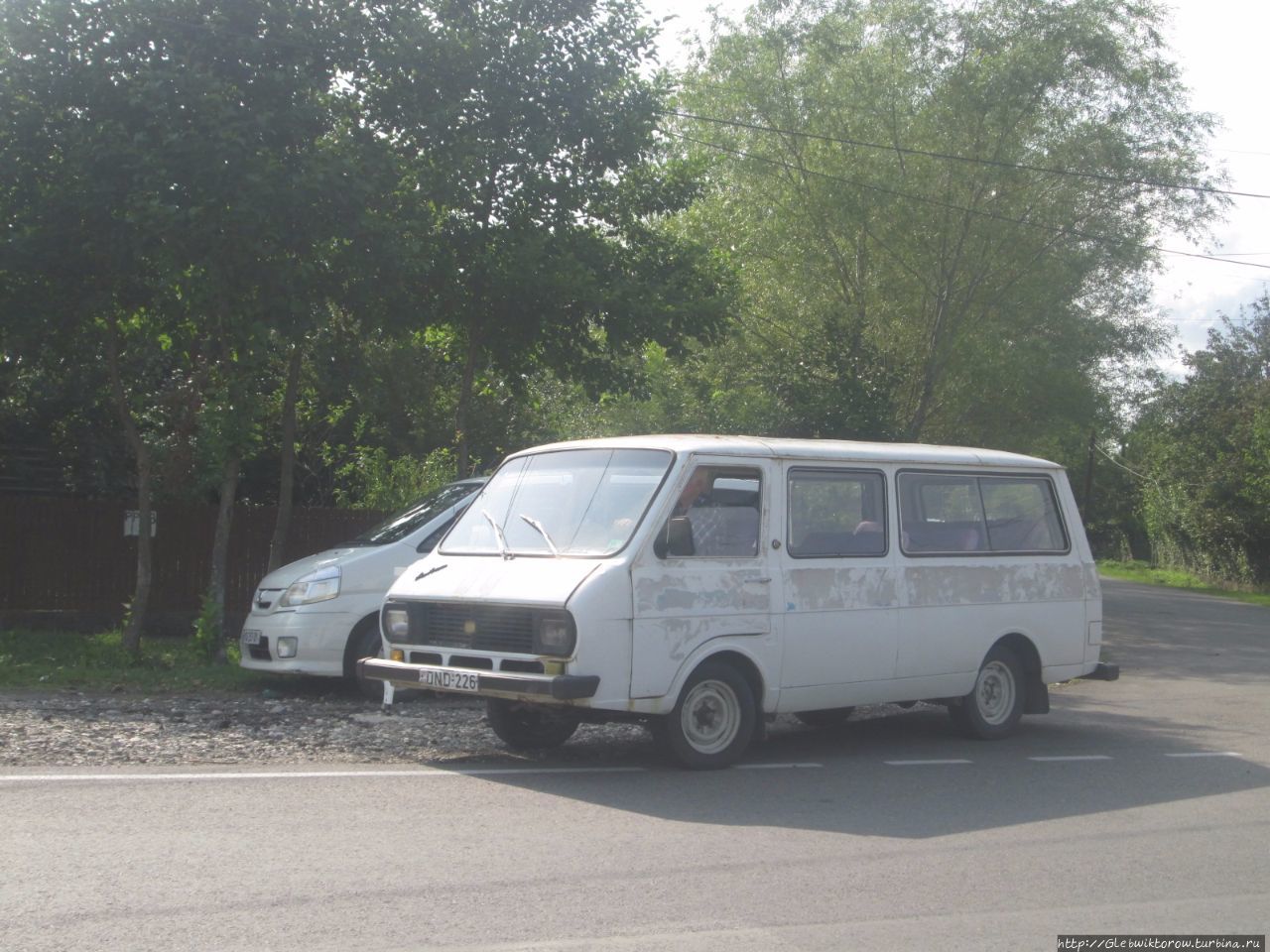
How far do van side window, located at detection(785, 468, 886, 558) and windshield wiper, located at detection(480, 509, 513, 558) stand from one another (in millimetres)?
1919

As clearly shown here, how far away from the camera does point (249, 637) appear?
12.1 m

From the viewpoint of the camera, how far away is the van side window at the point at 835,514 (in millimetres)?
9523

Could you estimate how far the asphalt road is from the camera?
543cm

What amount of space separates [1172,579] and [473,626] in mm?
48619

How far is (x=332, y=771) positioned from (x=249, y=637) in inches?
156

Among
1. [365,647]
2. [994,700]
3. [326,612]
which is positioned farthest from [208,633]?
[994,700]

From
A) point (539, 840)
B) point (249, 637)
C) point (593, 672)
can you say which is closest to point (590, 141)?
point (249, 637)

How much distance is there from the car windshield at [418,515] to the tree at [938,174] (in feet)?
45.2

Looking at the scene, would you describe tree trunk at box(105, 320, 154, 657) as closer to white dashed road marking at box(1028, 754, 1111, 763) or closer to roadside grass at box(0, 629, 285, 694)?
roadside grass at box(0, 629, 285, 694)

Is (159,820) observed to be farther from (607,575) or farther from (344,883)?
(607,575)

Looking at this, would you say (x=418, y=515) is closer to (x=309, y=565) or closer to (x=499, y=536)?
(x=309, y=565)

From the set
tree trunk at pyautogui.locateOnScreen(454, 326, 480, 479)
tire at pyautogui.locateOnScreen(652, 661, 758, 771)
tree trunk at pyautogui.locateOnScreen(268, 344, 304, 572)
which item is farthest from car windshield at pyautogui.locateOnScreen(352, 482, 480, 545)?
tire at pyautogui.locateOnScreen(652, 661, 758, 771)

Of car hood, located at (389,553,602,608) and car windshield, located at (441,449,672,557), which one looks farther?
car windshield, located at (441,449,672,557)

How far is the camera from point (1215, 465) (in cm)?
4756
